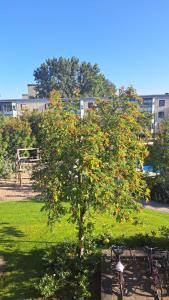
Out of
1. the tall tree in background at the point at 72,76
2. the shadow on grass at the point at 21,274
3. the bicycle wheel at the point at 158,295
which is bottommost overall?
the shadow on grass at the point at 21,274

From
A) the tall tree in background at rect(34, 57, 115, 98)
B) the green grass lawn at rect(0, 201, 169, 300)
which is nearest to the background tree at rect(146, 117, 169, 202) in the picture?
the green grass lawn at rect(0, 201, 169, 300)

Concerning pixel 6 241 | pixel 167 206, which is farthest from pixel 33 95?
pixel 6 241

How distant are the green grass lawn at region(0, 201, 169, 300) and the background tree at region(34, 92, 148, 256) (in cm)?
122

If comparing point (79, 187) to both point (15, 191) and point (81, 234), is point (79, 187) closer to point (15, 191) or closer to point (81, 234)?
point (81, 234)

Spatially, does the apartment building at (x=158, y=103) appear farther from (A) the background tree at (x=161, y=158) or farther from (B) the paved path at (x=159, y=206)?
(A) the background tree at (x=161, y=158)

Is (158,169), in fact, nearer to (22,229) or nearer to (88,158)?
(22,229)

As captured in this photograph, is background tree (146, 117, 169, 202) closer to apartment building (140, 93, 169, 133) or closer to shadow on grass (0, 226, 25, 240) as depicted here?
shadow on grass (0, 226, 25, 240)

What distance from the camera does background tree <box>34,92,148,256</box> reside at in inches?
272

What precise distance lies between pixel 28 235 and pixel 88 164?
18.3 ft

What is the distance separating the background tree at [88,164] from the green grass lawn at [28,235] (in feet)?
4.02

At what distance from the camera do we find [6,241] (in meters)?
10.6

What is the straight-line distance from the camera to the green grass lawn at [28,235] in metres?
7.86

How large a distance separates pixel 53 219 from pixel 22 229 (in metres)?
4.41

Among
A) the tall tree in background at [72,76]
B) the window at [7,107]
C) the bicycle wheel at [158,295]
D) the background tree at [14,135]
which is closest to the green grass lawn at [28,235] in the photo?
the bicycle wheel at [158,295]
